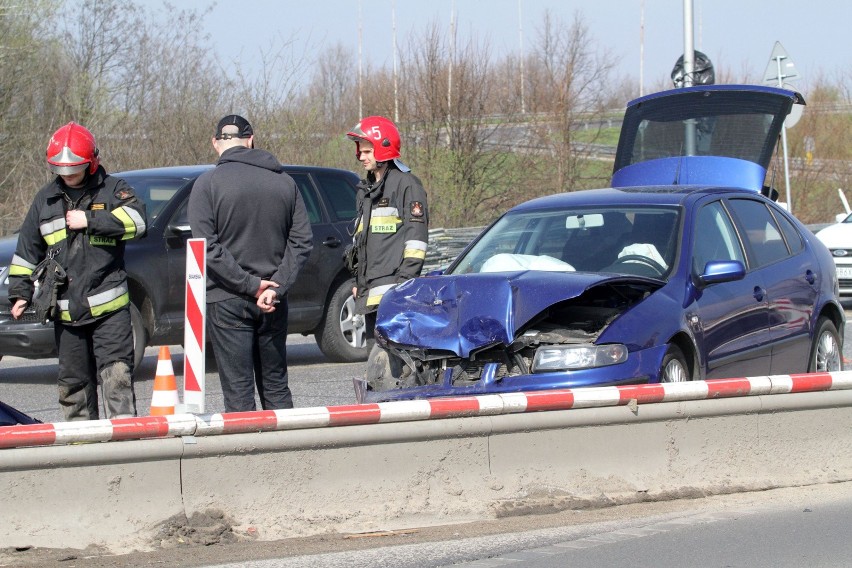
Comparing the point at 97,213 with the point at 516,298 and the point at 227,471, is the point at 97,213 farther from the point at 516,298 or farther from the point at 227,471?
the point at 516,298

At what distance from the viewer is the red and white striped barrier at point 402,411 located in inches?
193

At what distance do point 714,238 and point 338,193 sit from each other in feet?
17.0

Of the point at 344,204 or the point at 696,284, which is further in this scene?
the point at 344,204

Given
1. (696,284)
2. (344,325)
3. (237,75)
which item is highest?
(237,75)

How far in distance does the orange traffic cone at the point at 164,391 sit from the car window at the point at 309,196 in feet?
17.6

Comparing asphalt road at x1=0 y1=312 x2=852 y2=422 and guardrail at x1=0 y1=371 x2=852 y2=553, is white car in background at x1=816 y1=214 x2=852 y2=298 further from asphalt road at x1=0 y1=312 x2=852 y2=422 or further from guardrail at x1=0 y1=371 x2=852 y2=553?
guardrail at x1=0 y1=371 x2=852 y2=553

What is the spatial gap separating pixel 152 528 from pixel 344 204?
23.9ft

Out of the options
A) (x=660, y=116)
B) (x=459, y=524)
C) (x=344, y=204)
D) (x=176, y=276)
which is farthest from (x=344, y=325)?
(x=459, y=524)

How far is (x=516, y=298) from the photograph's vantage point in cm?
651

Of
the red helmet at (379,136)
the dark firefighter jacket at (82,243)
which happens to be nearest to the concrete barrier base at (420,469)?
the dark firefighter jacket at (82,243)

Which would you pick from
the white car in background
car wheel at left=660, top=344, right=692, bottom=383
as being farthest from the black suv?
the white car in background

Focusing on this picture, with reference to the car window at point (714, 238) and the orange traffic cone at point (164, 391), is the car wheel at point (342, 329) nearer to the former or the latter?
the car window at point (714, 238)

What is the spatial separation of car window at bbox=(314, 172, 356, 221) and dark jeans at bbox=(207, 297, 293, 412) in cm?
553

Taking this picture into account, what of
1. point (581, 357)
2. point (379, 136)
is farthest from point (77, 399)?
point (581, 357)
